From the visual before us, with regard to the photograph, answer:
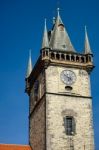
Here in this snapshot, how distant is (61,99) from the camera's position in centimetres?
4791

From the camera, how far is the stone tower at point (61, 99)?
46500 millimetres

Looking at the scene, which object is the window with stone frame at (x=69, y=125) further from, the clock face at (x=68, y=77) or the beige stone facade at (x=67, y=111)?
the clock face at (x=68, y=77)

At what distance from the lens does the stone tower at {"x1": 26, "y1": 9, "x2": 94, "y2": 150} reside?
46.5 m

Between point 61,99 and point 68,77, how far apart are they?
100 inches

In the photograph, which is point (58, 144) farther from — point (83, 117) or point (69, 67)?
point (69, 67)

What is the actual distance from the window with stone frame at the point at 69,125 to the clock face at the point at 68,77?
3.68 m

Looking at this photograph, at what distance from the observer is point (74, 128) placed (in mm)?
47281

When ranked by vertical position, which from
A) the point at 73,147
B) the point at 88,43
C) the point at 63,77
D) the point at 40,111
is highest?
the point at 88,43

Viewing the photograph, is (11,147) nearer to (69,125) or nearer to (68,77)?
(69,125)

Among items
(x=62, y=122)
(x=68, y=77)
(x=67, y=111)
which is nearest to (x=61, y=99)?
(x=67, y=111)

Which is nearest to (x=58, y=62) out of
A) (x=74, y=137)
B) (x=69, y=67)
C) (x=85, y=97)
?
(x=69, y=67)

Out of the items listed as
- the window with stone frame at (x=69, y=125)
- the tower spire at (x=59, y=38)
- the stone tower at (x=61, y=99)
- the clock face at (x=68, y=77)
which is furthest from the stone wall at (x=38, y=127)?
the tower spire at (x=59, y=38)

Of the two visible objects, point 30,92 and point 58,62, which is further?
point 30,92

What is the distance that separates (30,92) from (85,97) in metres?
7.58
